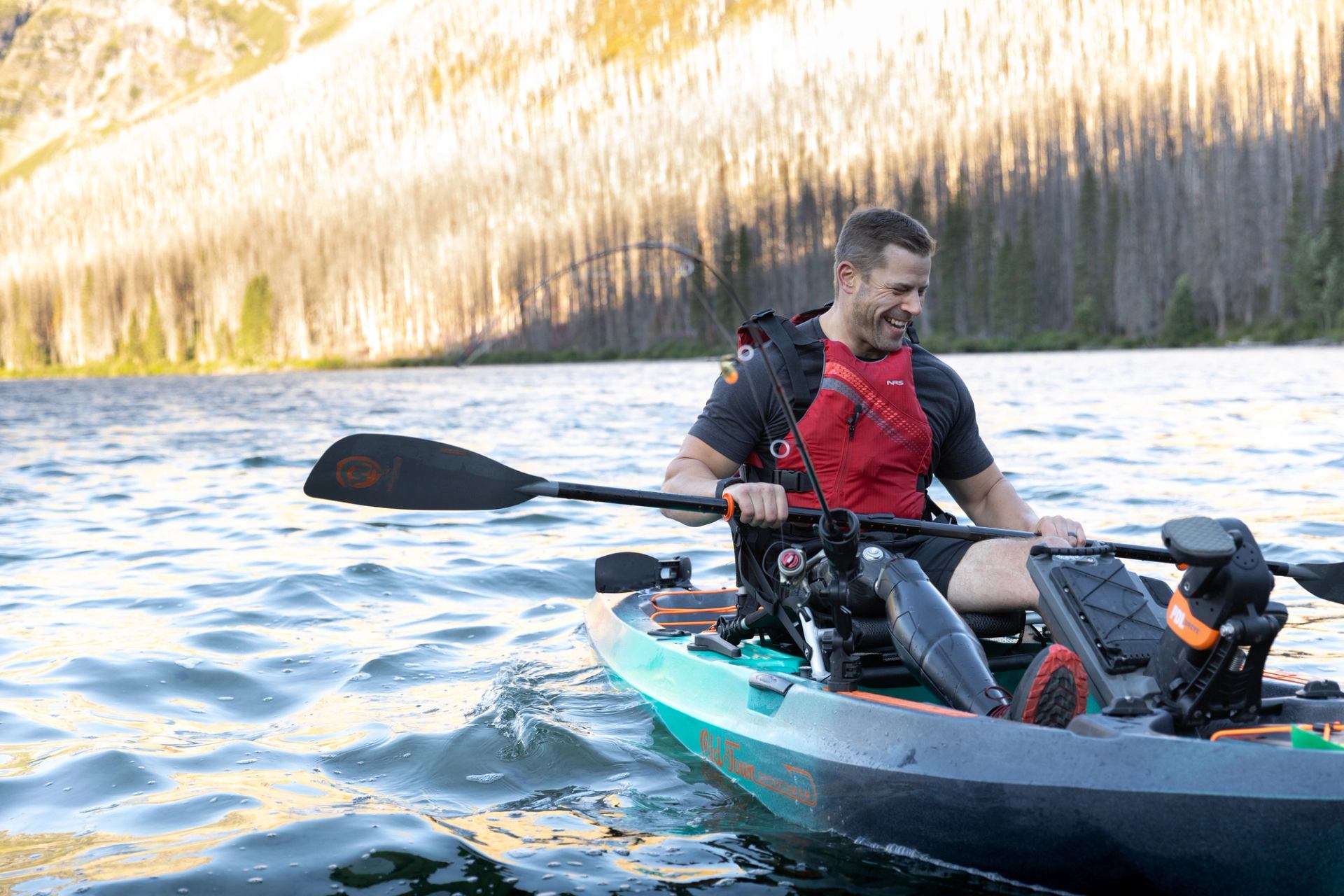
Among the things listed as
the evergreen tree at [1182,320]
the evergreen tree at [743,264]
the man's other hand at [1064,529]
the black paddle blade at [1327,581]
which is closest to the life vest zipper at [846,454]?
the man's other hand at [1064,529]

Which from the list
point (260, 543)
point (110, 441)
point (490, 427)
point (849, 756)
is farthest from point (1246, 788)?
point (110, 441)

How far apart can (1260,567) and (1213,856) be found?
2.48 ft

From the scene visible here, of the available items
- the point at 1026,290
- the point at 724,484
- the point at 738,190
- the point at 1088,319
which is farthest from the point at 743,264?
the point at 724,484

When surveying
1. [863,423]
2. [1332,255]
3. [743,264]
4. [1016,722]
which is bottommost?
[1016,722]

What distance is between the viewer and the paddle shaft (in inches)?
181

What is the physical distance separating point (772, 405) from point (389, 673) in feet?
9.66

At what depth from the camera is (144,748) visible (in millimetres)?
5414

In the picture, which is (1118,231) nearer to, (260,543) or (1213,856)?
(260,543)

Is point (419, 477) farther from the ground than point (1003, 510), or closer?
farther from the ground

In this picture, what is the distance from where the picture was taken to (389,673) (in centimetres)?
681

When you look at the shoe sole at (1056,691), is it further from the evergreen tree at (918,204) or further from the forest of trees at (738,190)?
the evergreen tree at (918,204)

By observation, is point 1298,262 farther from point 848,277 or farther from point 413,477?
point 413,477

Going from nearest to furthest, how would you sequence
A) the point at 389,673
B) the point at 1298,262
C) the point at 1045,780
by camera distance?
the point at 1045,780, the point at 389,673, the point at 1298,262

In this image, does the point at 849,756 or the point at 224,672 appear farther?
the point at 224,672
